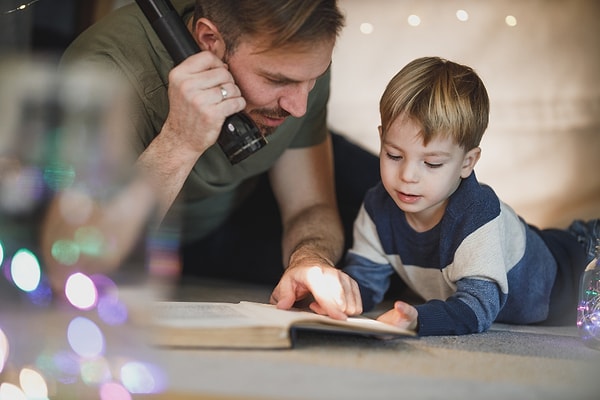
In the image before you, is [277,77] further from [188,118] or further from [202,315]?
[202,315]

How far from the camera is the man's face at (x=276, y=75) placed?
120cm

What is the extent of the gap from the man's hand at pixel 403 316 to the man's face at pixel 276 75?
346 mm

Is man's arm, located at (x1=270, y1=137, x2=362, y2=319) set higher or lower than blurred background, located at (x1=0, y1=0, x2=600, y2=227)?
lower

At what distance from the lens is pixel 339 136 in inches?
72.0

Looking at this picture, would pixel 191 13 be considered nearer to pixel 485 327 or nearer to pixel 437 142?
pixel 437 142

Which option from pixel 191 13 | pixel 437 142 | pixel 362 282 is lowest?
pixel 362 282

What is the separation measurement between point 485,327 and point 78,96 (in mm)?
647

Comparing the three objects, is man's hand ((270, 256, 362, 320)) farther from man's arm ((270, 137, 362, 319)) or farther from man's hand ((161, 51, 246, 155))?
man's hand ((161, 51, 246, 155))

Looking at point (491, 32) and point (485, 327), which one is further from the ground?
point (491, 32)

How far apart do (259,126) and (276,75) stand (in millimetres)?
111

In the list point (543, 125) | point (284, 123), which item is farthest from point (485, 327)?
point (543, 125)

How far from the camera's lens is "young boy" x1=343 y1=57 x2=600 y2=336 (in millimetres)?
1175

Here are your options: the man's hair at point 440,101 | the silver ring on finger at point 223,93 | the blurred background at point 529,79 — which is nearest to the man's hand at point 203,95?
the silver ring on finger at point 223,93

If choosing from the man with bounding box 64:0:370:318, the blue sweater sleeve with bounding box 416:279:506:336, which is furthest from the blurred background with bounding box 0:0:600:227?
the blue sweater sleeve with bounding box 416:279:506:336
